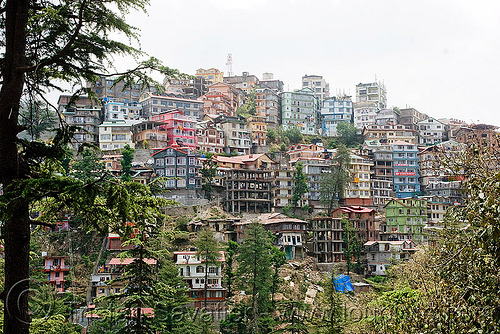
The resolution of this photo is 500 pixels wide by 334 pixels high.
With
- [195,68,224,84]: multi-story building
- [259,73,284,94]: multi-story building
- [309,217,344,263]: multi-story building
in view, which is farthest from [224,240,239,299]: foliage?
[195,68,224,84]: multi-story building

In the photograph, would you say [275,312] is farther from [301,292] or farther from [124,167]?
[124,167]

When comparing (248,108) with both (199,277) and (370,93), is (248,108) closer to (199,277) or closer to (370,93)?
(370,93)

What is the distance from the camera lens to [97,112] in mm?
82625

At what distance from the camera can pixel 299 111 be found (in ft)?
346

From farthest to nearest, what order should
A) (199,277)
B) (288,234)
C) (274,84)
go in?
1. (274,84)
2. (288,234)
3. (199,277)

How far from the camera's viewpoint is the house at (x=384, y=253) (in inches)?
2304

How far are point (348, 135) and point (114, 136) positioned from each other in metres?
45.6

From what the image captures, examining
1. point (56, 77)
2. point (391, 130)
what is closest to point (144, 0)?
point (56, 77)

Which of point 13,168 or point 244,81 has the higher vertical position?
point 244,81

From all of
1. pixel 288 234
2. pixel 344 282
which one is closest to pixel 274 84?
pixel 288 234

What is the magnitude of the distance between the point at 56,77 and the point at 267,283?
34.4m

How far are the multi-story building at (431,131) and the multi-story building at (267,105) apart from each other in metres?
28.7

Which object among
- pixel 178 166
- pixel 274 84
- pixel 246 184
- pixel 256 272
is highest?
pixel 274 84

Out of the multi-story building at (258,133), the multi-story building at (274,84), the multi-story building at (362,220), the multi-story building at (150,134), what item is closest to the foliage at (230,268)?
the multi-story building at (362,220)
